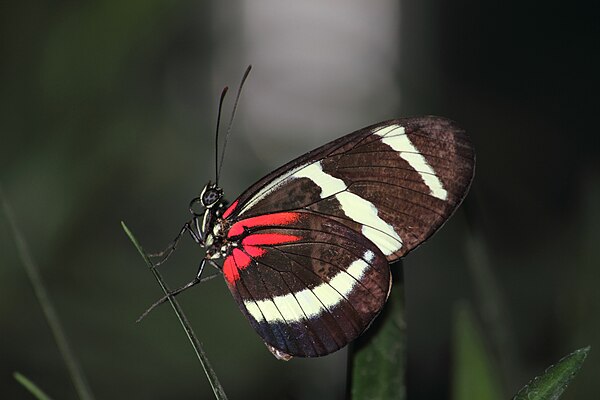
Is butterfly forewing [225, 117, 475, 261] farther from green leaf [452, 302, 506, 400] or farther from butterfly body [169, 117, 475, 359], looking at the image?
green leaf [452, 302, 506, 400]

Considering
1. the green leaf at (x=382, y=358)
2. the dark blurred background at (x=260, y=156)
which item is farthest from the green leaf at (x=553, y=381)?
the dark blurred background at (x=260, y=156)

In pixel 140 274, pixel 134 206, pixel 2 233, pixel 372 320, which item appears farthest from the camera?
pixel 134 206

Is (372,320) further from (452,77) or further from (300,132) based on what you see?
(452,77)

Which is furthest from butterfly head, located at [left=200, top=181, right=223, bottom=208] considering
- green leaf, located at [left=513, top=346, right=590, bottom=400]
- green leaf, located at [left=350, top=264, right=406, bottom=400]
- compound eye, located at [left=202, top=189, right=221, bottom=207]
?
green leaf, located at [left=513, top=346, right=590, bottom=400]

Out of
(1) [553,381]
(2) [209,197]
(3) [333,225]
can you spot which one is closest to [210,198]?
(2) [209,197]

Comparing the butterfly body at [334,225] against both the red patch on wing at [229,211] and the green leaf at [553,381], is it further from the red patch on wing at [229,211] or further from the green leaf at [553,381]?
the green leaf at [553,381]

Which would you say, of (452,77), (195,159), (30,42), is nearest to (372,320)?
(30,42)
